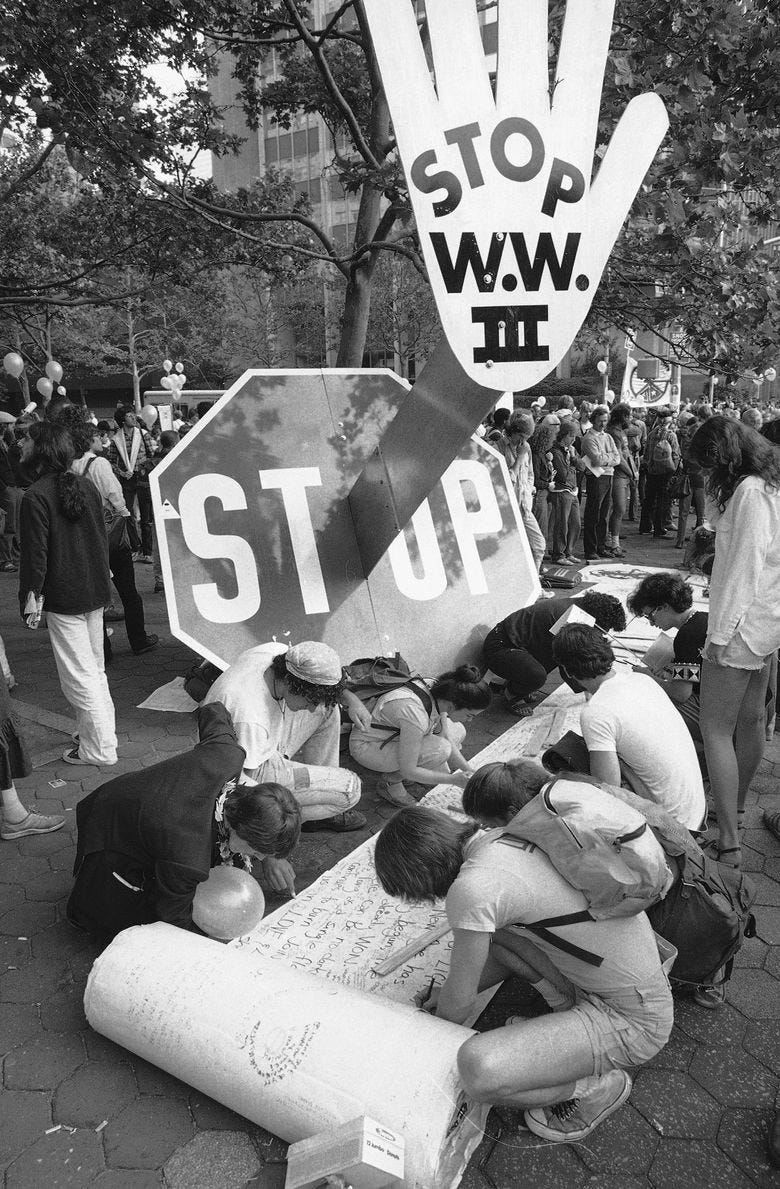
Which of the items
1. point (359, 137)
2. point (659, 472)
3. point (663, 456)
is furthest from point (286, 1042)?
point (659, 472)

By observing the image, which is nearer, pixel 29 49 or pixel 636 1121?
Answer: pixel 636 1121

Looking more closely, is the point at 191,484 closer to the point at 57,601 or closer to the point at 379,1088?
the point at 57,601

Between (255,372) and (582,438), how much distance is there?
5.58m

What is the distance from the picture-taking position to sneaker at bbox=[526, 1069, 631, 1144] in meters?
2.13

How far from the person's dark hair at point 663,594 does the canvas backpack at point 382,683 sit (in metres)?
1.23

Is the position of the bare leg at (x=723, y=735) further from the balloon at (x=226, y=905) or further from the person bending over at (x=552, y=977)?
the balloon at (x=226, y=905)

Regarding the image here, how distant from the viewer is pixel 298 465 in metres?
5.22

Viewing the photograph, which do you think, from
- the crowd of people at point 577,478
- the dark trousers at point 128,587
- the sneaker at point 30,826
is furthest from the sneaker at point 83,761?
the crowd of people at point 577,478

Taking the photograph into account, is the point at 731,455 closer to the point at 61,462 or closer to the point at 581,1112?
the point at 581,1112

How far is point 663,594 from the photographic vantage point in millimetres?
4066

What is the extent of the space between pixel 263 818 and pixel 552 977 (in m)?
0.98

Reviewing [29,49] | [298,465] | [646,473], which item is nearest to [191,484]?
[298,465]

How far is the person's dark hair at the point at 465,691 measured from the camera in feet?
11.9

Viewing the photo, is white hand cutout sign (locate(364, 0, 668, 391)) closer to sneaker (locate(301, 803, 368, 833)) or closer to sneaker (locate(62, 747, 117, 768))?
sneaker (locate(301, 803, 368, 833))
